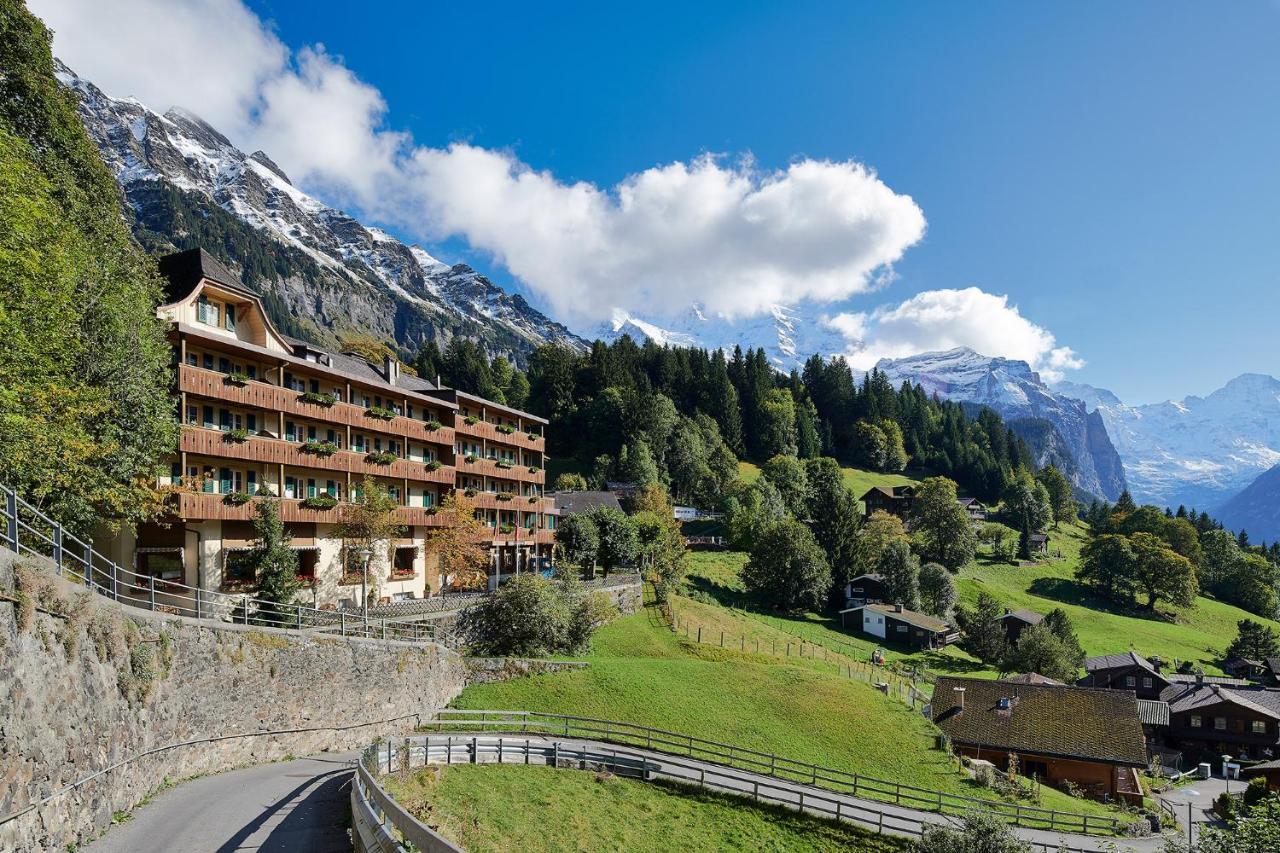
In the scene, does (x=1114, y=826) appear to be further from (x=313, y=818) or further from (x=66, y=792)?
(x=66, y=792)

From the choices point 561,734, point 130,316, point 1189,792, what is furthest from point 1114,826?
point 130,316

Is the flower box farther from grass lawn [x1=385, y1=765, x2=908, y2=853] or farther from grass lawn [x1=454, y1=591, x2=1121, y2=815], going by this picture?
grass lawn [x1=385, y1=765, x2=908, y2=853]

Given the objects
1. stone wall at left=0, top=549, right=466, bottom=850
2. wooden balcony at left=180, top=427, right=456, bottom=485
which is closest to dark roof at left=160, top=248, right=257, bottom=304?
wooden balcony at left=180, top=427, right=456, bottom=485

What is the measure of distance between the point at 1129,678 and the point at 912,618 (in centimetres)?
2102

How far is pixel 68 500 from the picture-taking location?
22.5 m

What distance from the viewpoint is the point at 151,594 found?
20.9 meters

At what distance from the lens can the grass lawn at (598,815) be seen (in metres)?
19.4

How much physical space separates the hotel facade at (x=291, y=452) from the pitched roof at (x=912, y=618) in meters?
44.2

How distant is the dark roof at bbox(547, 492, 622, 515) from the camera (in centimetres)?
8018

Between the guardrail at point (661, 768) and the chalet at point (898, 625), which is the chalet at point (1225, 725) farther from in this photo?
the guardrail at point (661, 768)

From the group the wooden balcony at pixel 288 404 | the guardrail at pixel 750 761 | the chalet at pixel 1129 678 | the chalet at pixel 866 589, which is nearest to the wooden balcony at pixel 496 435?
the wooden balcony at pixel 288 404

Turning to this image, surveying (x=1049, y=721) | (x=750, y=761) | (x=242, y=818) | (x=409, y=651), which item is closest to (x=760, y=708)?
(x=750, y=761)

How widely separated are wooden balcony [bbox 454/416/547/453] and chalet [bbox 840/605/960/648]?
4023 cm

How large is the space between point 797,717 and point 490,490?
3040 cm
